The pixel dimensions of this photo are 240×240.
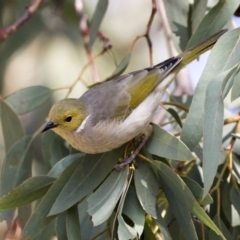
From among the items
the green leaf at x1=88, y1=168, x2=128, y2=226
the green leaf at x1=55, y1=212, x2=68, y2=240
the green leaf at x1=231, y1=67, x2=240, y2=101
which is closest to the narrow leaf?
the green leaf at x1=55, y1=212, x2=68, y2=240

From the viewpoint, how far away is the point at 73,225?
1373 mm

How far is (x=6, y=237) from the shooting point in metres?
1.82

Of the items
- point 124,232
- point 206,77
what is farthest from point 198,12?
point 124,232

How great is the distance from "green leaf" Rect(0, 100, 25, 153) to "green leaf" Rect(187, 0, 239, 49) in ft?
1.99

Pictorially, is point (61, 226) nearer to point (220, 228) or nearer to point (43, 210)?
point (43, 210)

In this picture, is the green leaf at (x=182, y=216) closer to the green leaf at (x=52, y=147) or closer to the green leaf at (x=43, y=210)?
the green leaf at (x=43, y=210)

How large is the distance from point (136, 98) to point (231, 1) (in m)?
0.38

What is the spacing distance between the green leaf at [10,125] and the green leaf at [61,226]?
39 cm

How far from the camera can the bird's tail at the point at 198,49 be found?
1558mm

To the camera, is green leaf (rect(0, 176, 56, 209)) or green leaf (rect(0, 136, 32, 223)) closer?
green leaf (rect(0, 176, 56, 209))

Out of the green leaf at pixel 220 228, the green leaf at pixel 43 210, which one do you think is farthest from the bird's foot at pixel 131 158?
the green leaf at pixel 220 228

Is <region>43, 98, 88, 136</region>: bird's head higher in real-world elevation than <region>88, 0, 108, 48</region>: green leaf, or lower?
lower

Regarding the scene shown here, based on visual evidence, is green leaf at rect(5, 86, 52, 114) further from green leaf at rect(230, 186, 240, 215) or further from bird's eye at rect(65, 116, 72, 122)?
green leaf at rect(230, 186, 240, 215)

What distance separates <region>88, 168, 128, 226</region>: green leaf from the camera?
1.27 meters
